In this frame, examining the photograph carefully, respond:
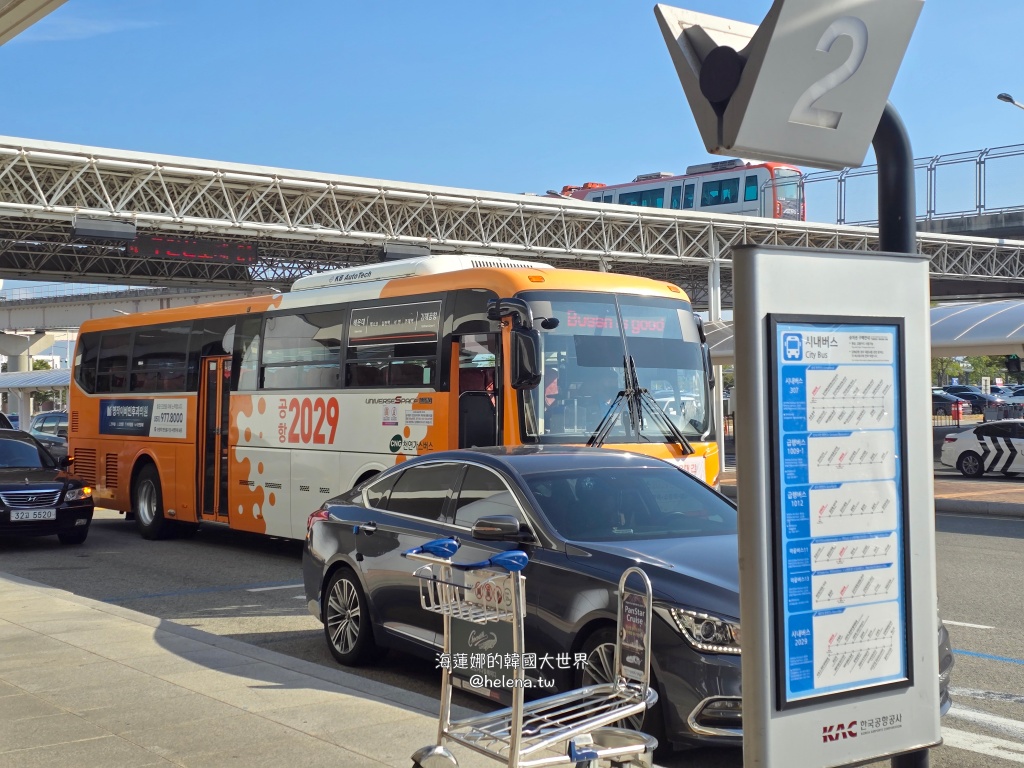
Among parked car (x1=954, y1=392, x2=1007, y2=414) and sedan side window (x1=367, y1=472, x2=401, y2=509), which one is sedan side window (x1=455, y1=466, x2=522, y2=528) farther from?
parked car (x1=954, y1=392, x2=1007, y2=414)

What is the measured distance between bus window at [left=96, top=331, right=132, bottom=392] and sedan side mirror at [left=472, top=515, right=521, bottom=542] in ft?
44.0

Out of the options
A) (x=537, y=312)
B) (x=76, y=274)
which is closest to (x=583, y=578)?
(x=537, y=312)

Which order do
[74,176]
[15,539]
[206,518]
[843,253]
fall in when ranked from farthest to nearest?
[74,176], [15,539], [206,518], [843,253]

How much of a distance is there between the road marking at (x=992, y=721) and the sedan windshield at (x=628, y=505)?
1.71 meters

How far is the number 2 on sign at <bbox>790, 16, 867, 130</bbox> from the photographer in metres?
3.34

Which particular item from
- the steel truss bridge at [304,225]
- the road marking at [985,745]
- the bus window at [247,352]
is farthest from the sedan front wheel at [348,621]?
the steel truss bridge at [304,225]

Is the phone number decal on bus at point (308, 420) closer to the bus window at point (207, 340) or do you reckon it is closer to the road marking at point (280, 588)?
the bus window at point (207, 340)

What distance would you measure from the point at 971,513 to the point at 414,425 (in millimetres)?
11228

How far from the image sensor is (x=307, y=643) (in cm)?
967

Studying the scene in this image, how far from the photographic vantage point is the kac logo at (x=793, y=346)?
3.46 meters

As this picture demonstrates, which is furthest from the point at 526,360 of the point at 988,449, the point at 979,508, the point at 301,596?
the point at 988,449

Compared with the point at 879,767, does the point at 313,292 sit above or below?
above

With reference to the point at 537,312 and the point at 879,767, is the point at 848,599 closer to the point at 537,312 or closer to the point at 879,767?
the point at 879,767

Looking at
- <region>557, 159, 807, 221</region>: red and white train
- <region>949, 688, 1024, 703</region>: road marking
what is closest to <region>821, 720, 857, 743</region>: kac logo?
<region>949, 688, 1024, 703</region>: road marking
